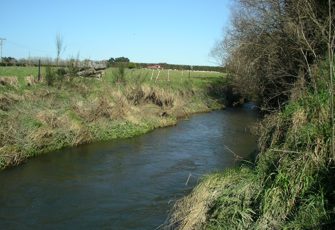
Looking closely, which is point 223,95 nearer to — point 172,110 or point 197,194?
point 172,110

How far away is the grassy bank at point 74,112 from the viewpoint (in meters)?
16.8

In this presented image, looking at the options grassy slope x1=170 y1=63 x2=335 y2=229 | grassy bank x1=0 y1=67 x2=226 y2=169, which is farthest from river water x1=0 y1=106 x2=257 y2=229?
grassy slope x1=170 y1=63 x2=335 y2=229

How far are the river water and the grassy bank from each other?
71 centimetres

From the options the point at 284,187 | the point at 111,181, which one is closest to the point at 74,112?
→ the point at 111,181

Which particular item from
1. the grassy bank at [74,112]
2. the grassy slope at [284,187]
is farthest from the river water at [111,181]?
the grassy slope at [284,187]

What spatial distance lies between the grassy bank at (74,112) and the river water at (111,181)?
0.71 m

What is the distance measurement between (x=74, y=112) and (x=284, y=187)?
15331 mm

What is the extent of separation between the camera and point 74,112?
21.0 metres

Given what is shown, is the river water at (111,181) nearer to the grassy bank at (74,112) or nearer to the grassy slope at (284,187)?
the grassy bank at (74,112)

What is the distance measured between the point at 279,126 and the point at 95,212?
4943 millimetres

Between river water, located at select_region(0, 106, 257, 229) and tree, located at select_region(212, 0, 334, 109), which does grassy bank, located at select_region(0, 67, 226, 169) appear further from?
tree, located at select_region(212, 0, 334, 109)

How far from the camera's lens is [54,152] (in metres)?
17.8

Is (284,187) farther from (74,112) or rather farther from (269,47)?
(74,112)

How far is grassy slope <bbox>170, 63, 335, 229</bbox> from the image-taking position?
21.9 ft
